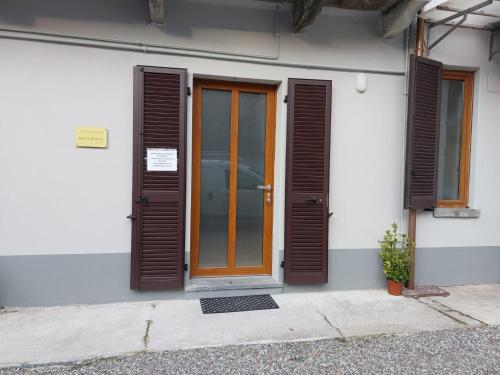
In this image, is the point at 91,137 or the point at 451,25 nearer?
the point at 91,137

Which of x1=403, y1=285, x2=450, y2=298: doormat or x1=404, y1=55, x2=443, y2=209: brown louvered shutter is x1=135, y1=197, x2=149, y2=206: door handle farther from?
x1=403, y1=285, x2=450, y2=298: doormat

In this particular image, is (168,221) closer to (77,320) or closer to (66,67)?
(77,320)

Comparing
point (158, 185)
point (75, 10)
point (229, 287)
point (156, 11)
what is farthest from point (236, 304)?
point (75, 10)

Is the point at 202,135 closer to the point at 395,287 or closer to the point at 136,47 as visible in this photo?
the point at 136,47

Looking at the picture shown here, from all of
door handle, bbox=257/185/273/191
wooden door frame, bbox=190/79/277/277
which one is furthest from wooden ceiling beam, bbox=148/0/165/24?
door handle, bbox=257/185/273/191

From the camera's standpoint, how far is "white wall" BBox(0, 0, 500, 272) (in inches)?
148

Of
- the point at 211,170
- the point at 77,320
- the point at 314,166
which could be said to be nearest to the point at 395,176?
the point at 314,166

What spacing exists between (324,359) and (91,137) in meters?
3.14

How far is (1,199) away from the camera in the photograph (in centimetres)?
375

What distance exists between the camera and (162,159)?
398 cm

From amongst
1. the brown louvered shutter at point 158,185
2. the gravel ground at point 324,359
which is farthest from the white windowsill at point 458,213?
the brown louvered shutter at point 158,185

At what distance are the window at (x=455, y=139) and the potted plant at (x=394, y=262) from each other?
3.35 feet

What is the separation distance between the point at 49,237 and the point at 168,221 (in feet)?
4.07

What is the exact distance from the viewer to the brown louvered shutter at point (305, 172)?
4285 millimetres
